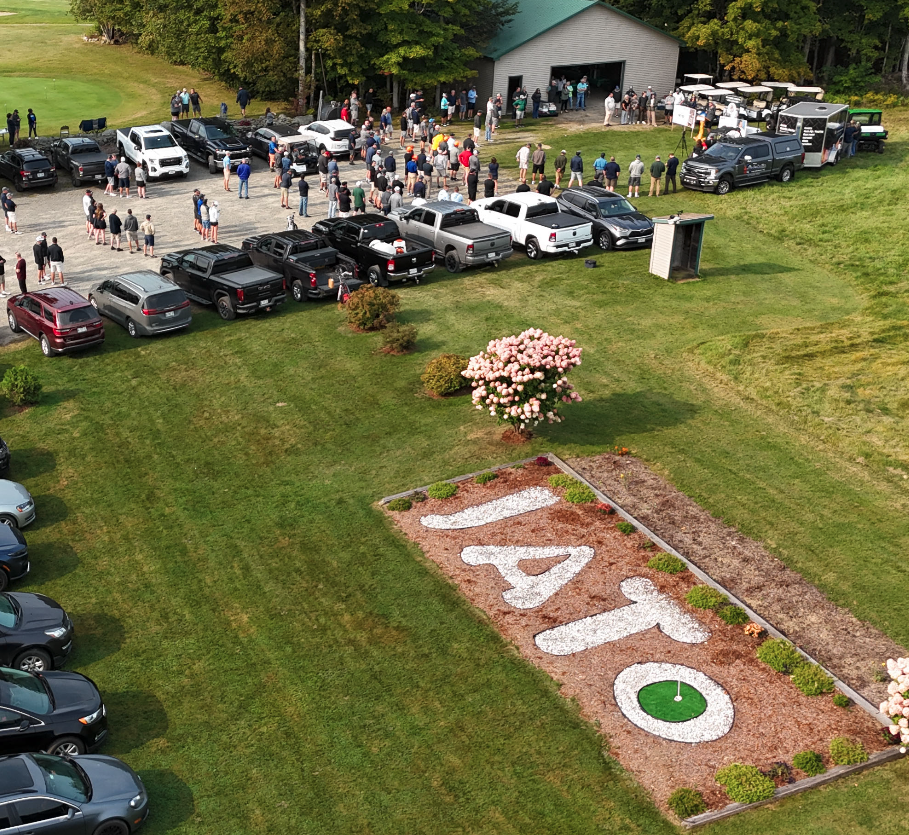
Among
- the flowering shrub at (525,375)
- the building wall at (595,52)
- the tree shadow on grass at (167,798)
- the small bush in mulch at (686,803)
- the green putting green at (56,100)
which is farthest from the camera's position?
the building wall at (595,52)

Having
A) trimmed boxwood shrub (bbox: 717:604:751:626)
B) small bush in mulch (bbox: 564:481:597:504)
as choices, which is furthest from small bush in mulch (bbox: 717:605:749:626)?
small bush in mulch (bbox: 564:481:597:504)

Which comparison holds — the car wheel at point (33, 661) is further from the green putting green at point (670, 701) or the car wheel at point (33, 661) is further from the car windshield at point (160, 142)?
the car windshield at point (160, 142)

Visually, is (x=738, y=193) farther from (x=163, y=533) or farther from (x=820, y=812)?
(x=820, y=812)

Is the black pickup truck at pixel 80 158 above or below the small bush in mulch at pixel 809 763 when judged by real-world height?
above

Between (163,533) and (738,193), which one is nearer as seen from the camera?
(163,533)

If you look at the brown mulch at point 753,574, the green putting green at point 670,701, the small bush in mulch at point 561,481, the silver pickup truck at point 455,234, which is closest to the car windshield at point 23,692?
the green putting green at point 670,701

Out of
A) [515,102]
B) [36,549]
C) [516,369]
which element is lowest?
[36,549]

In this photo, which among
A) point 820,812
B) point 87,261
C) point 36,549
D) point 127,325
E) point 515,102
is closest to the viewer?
point 820,812

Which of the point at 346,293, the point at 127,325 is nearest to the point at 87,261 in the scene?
the point at 127,325

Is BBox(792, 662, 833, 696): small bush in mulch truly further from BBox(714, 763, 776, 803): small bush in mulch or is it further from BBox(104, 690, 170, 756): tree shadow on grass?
BBox(104, 690, 170, 756): tree shadow on grass
